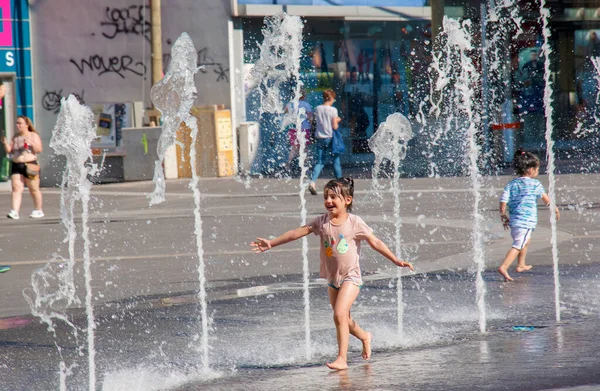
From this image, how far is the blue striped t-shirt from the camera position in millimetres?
9180

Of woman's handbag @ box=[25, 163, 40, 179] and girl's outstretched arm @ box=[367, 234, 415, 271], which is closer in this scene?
girl's outstretched arm @ box=[367, 234, 415, 271]

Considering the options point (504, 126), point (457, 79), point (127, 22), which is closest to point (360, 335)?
point (504, 126)

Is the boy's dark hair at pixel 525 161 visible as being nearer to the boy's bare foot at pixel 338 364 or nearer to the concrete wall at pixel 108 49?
the boy's bare foot at pixel 338 364

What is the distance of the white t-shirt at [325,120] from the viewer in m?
18.2

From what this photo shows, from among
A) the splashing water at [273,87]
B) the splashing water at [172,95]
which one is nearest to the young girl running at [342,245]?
the splashing water at [172,95]

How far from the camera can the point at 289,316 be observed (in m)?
7.63

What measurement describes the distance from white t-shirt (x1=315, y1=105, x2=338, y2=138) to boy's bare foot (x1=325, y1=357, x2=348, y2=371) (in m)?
12.5

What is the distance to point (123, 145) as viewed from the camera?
23.4 m

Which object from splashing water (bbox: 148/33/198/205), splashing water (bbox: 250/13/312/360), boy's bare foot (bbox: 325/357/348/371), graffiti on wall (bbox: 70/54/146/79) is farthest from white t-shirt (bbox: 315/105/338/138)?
boy's bare foot (bbox: 325/357/348/371)

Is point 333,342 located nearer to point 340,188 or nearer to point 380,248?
point 380,248

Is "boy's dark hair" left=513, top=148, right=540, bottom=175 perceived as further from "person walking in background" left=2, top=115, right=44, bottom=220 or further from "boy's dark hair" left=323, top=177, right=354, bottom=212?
"person walking in background" left=2, top=115, right=44, bottom=220

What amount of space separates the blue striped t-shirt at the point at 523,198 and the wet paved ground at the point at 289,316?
0.47 m

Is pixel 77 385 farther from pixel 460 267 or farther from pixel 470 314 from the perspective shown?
pixel 460 267

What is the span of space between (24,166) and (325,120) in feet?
16.5
